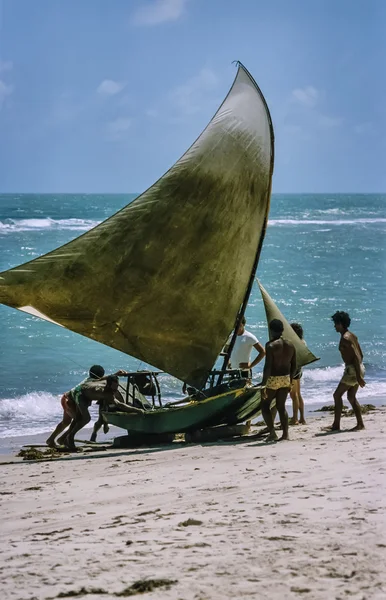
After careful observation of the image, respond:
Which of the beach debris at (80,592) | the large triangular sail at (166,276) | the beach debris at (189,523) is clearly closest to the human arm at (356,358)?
the large triangular sail at (166,276)

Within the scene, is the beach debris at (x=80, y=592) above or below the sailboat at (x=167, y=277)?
below

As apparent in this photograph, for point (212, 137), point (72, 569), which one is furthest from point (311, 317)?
point (72, 569)

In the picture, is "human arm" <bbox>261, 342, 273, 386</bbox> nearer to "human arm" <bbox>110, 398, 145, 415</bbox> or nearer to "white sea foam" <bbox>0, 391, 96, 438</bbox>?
"human arm" <bbox>110, 398, 145, 415</bbox>

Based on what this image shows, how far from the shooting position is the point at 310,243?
54.0m

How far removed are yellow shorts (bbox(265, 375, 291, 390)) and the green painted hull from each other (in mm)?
396

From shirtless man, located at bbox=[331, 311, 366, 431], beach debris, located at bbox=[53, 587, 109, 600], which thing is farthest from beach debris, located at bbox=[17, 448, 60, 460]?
beach debris, located at bbox=[53, 587, 109, 600]

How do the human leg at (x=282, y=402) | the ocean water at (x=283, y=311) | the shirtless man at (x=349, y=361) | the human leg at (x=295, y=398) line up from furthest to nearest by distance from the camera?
the ocean water at (x=283, y=311) < the human leg at (x=295, y=398) < the shirtless man at (x=349, y=361) < the human leg at (x=282, y=402)

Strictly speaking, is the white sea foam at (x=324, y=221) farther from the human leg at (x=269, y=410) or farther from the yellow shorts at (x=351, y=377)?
the human leg at (x=269, y=410)

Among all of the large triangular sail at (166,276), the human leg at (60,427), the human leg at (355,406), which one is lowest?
the human leg at (60,427)

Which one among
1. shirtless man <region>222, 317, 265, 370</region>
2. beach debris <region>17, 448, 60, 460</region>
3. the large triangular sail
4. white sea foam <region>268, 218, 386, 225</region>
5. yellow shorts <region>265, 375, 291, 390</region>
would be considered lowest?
beach debris <region>17, 448, 60, 460</region>

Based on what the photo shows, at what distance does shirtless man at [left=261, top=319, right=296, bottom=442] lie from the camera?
1001 cm

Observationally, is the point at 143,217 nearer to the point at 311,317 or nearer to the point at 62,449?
the point at 62,449

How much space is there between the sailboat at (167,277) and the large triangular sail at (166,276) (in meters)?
0.01

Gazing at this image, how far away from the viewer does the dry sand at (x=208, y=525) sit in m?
5.20
